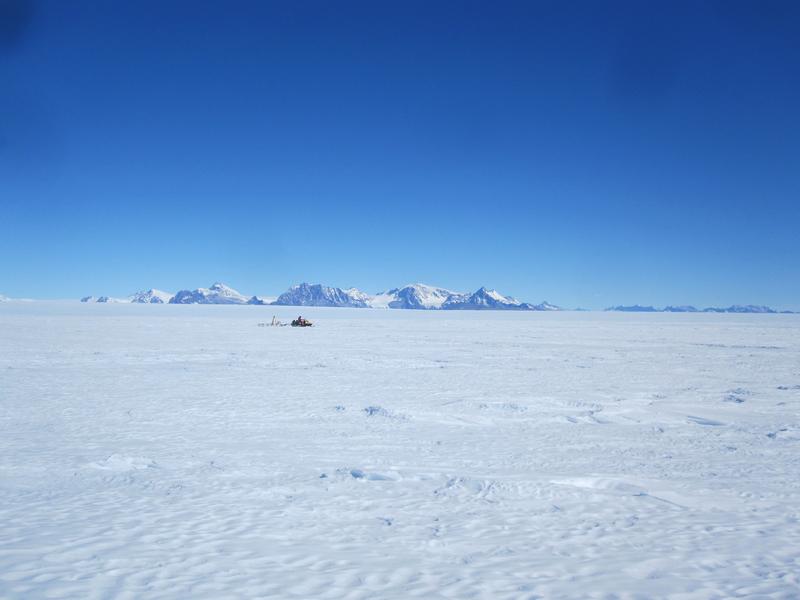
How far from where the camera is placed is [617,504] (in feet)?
21.7

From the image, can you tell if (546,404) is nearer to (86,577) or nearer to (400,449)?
(400,449)

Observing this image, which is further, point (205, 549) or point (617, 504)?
point (617, 504)

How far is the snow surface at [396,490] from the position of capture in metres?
4.79

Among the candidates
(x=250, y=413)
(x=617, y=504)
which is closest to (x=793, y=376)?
(x=617, y=504)

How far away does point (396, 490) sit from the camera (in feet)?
23.1

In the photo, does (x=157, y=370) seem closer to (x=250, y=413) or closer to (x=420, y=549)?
(x=250, y=413)

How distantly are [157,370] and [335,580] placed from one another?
15.1m

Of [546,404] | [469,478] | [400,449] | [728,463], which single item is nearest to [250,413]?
[400,449]

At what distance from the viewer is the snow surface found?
4789mm

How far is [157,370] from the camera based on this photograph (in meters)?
17.8

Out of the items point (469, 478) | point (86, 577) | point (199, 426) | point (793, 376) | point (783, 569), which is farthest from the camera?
point (793, 376)

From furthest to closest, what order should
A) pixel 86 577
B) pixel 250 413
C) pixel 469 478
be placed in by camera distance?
pixel 250 413
pixel 469 478
pixel 86 577

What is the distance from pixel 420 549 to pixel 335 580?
982mm

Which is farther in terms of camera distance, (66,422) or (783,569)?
(66,422)
